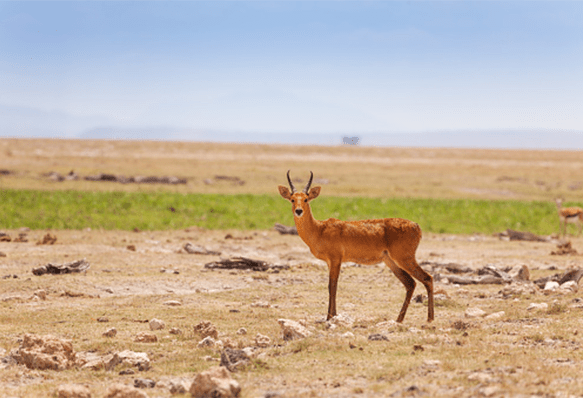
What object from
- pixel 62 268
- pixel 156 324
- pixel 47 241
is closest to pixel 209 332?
pixel 156 324

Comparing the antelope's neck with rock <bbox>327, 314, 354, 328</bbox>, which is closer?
rock <bbox>327, 314, 354, 328</bbox>

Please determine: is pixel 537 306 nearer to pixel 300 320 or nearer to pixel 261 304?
pixel 300 320

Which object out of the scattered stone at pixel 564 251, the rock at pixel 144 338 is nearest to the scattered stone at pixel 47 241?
the rock at pixel 144 338

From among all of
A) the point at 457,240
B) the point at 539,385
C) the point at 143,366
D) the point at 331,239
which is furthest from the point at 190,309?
the point at 457,240

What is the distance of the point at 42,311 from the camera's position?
12320mm

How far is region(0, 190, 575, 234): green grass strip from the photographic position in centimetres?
2979

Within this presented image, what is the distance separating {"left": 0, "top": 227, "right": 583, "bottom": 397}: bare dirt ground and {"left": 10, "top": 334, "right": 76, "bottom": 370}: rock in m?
0.13

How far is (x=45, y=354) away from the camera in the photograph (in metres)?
8.57

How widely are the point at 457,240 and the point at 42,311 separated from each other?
18.7 m

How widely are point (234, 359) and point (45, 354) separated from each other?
2.40 metres

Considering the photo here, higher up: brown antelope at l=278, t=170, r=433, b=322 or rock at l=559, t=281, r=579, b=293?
brown antelope at l=278, t=170, r=433, b=322

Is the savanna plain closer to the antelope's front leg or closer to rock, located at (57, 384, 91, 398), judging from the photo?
rock, located at (57, 384, 91, 398)

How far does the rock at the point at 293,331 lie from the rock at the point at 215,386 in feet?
8.50

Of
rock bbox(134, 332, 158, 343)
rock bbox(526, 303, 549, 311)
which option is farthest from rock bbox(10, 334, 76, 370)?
rock bbox(526, 303, 549, 311)
